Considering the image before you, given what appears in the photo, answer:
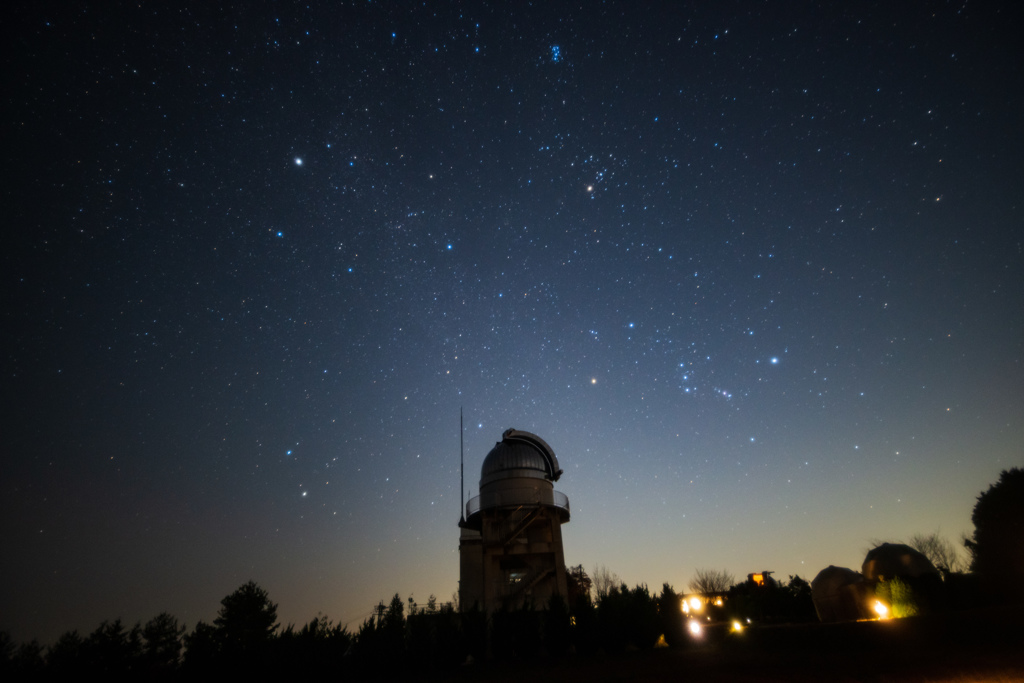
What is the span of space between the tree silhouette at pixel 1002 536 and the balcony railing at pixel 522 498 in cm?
2163

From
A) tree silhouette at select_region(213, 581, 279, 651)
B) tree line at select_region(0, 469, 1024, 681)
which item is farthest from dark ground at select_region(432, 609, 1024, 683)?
tree silhouette at select_region(213, 581, 279, 651)

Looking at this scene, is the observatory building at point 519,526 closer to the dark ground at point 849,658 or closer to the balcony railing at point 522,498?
the balcony railing at point 522,498

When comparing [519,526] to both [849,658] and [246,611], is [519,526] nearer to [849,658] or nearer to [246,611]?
[849,658]

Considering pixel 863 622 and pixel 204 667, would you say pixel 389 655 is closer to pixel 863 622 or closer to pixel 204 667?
pixel 204 667

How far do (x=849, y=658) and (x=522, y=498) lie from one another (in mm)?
14435

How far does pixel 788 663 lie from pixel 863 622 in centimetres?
257

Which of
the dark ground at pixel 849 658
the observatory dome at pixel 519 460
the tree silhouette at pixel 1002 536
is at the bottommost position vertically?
the dark ground at pixel 849 658

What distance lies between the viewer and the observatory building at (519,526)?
72.8 ft

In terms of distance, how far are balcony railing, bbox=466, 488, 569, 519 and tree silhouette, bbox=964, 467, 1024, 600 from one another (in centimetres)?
2163

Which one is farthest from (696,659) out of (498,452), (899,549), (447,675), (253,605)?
(253,605)

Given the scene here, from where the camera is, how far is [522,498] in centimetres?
2327

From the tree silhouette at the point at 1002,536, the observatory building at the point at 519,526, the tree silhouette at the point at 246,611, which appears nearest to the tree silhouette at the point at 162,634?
the tree silhouette at the point at 246,611

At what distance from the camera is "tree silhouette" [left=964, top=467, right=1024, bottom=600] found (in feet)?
76.3

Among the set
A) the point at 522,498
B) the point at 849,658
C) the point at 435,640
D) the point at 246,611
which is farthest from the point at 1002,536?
the point at 246,611
